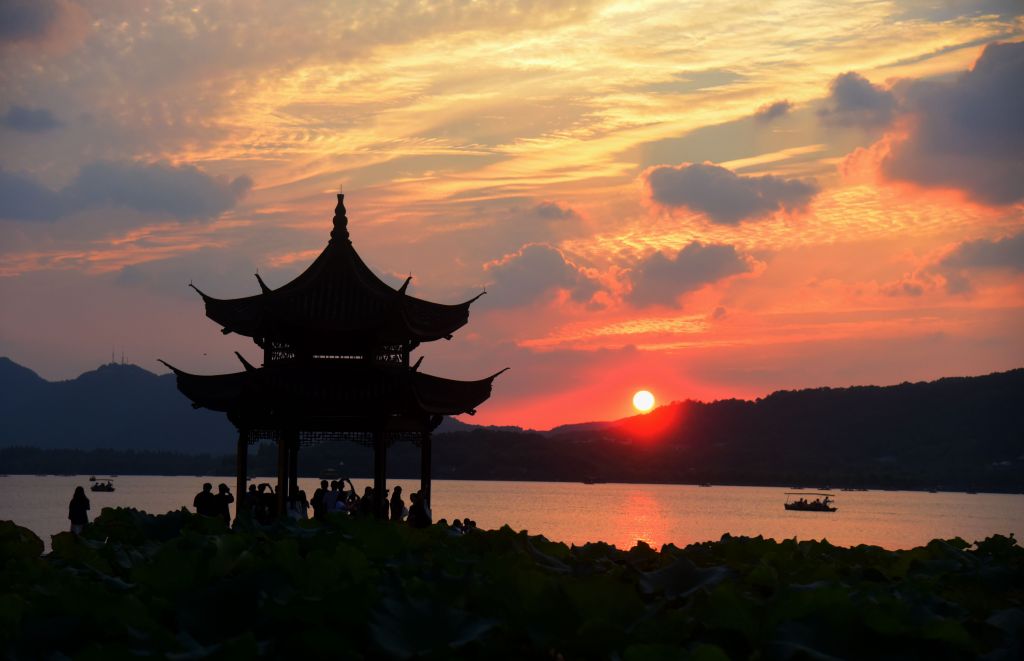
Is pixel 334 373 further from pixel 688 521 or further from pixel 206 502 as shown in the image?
pixel 688 521

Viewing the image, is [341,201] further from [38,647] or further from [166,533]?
[38,647]

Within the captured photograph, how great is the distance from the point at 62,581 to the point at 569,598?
3.02m

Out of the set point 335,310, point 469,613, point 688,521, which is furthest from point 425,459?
point 688,521

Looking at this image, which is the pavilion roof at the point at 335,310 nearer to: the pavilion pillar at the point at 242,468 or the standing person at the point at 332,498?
the pavilion pillar at the point at 242,468

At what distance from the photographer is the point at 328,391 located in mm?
24438

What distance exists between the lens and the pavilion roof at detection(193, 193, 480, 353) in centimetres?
2466

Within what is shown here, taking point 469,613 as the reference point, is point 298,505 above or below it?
above

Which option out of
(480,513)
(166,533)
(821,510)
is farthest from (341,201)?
(821,510)

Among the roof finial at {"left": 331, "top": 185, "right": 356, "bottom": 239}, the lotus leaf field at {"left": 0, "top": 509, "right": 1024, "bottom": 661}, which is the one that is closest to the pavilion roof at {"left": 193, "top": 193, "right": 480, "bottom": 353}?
the roof finial at {"left": 331, "top": 185, "right": 356, "bottom": 239}

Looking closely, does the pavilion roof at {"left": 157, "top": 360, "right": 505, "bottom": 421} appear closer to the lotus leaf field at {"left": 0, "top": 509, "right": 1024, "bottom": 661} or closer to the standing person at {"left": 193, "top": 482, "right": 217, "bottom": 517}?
the standing person at {"left": 193, "top": 482, "right": 217, "bottom": 517}

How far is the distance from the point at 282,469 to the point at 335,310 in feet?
12.0

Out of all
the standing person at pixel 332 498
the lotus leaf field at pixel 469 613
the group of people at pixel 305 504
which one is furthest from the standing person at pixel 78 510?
the lotus leaf field at pixel 469 613

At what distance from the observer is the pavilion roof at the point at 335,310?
80.9 ft

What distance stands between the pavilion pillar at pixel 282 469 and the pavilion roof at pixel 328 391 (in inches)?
19.9
